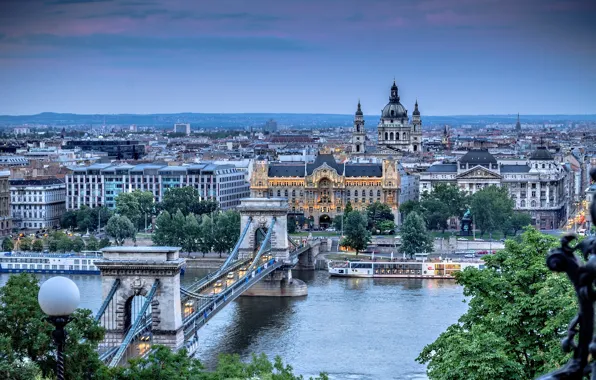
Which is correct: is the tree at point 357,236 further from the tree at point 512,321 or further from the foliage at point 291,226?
the tree at point 512,321

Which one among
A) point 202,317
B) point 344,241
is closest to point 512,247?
point 202,317

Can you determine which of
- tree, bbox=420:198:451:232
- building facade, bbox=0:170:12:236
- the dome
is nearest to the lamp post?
tree, bbox=420:198:451:232

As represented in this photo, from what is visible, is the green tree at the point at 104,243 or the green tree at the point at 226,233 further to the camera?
the green tree at the point at 104,243

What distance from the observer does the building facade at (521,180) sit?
251ft

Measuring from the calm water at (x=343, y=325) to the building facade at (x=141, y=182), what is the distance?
91.4ft

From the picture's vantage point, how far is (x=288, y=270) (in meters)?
47.6

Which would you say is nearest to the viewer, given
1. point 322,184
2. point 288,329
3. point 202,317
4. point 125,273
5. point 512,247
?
point 512,247

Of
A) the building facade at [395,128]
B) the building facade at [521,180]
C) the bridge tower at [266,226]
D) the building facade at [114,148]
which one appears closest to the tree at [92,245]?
the bridge tower at [266,226]

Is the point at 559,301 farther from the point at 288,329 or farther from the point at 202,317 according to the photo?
the point at 288,329

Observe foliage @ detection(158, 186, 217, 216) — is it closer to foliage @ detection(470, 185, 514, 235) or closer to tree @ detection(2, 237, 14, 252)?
tree @ detection(2, 237, 14, 252)

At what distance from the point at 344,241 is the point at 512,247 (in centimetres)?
4109

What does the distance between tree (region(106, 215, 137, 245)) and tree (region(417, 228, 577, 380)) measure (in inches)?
1740

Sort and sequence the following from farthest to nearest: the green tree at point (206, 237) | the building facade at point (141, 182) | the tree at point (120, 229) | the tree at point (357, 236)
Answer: the building facade at point (141, 182) → the tree at point (120, 229) → the tree at point (357, 236) → the green tree at point (206, 237)

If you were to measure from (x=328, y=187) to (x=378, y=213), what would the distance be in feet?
18.8
